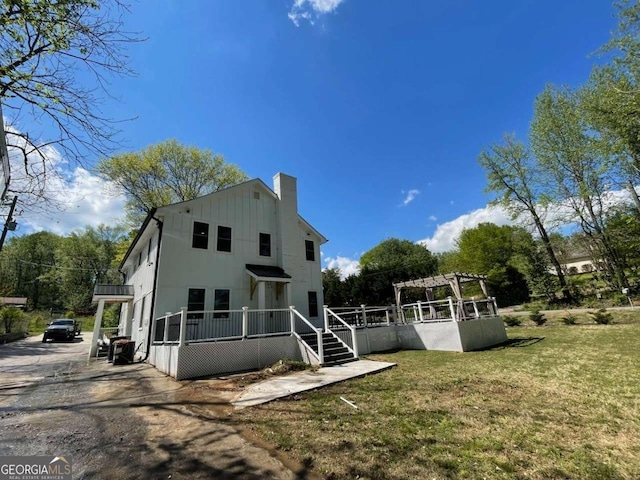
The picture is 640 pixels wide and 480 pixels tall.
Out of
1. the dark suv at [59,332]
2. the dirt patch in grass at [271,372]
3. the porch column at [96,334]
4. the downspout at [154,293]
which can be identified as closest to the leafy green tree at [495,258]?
the dirt patch in grass at [271,372]

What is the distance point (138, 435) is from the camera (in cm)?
408

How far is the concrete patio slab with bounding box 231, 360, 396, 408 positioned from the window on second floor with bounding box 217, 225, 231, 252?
6540 mm

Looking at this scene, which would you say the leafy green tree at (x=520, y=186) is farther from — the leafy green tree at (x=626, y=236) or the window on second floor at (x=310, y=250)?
the window on second floor at (x=310, y=250)

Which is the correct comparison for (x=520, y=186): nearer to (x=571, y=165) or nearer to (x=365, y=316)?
(x=571, y=165)

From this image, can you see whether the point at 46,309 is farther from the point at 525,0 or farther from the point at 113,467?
the point at 525,0

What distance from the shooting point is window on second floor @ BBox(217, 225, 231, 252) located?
12.4m

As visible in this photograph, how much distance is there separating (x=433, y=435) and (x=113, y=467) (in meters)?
3.89

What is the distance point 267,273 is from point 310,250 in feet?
11.3

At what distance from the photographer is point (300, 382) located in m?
7.02

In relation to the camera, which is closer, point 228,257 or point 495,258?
point 228,257

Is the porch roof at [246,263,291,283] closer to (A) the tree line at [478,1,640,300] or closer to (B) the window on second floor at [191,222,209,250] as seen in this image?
(B) the window on second floor at [191,222,209,250]

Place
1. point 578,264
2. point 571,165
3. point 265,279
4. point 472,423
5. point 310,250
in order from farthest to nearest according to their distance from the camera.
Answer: point 578,264
point 571,165
point 310,250
point 265,279
point 472,423

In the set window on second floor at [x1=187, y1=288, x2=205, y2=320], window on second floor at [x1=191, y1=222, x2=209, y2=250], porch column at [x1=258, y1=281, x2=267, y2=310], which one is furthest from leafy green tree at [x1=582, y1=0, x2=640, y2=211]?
window on second floor at [x1=187, y1=288, x2=205, y2=320]

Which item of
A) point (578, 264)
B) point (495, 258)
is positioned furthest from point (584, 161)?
point (578, 264)
